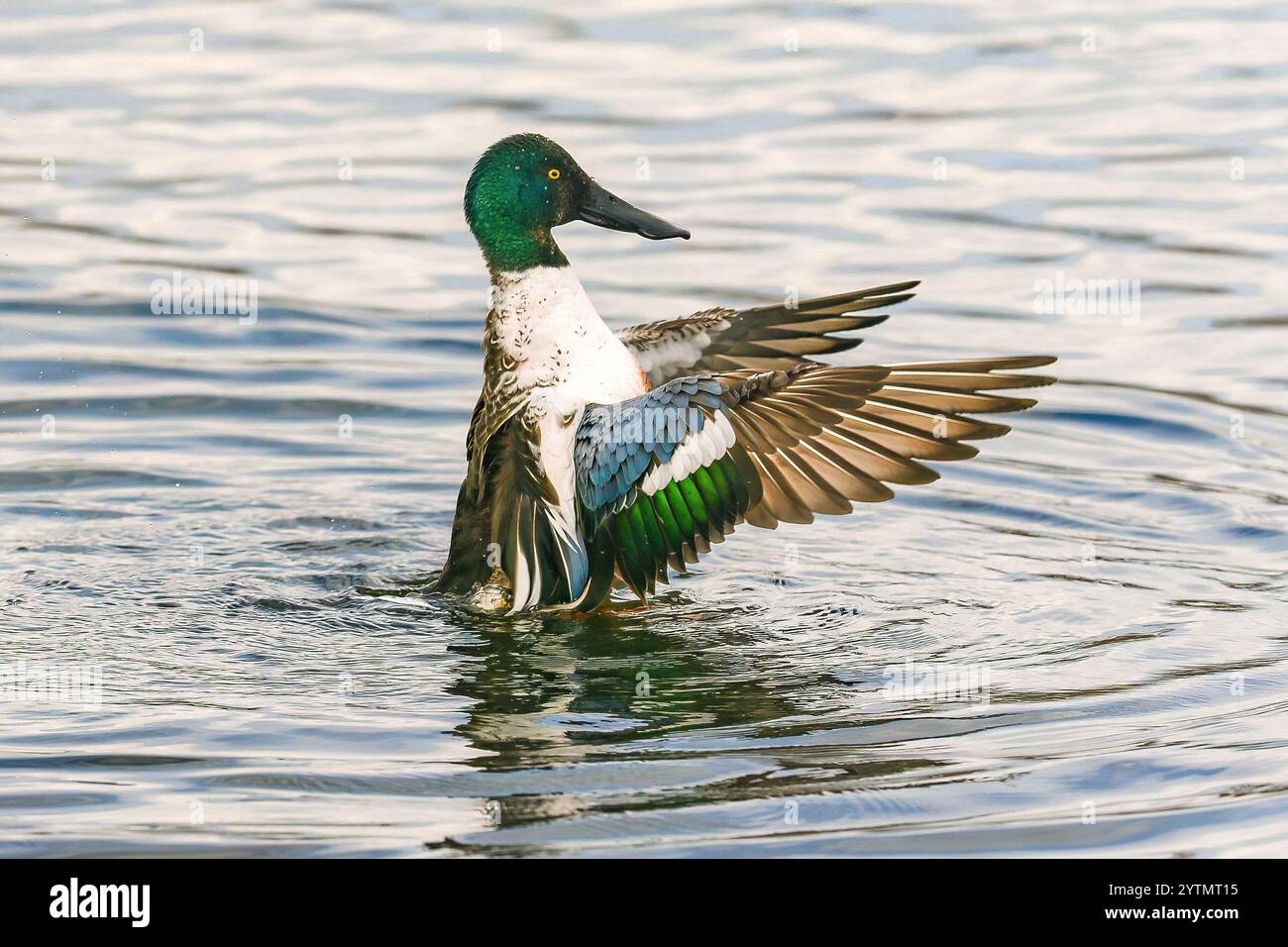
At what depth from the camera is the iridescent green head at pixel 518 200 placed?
23.6 ft

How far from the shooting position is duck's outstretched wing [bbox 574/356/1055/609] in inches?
250

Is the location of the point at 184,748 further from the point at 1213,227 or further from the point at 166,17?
the point at 166,17

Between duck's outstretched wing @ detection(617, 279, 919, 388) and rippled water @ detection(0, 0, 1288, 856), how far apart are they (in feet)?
2.72

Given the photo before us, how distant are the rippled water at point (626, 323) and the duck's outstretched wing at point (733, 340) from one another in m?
0.83

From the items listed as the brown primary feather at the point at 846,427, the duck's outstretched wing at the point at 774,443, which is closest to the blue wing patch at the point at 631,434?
the duck's outstretched wing at the point at 774,443

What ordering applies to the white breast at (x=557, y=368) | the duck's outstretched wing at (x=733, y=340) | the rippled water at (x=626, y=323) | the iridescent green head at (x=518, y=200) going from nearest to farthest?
the rippled water at (x=626, y=323) < the white breast at (x=557, y=368) < the iridescent green head at (x=518, y=200) < the duck's outstretched wing at (x=733, y=340)

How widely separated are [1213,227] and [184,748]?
8202 millimetres

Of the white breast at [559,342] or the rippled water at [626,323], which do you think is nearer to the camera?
the rippled water at [626,323]

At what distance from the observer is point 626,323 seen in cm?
1049

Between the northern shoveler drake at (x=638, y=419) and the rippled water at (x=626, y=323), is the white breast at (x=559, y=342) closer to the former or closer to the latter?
the northern shoveler drake at (x=638, y=419)

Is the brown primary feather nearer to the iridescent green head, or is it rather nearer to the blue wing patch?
the blue wing patch

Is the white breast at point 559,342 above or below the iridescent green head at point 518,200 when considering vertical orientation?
below

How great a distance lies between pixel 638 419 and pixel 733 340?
1.21 meters

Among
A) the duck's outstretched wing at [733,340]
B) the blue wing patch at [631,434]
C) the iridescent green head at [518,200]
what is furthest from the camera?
the duck's outstretched wing at [733,340]
